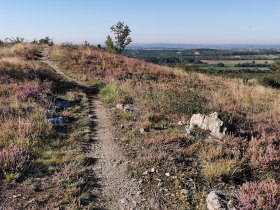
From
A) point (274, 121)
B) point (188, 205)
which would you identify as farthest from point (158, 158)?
point (274, 121)

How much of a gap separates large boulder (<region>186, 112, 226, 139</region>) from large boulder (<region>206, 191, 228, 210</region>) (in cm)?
335

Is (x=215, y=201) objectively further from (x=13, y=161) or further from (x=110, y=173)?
(x=13, y=161)

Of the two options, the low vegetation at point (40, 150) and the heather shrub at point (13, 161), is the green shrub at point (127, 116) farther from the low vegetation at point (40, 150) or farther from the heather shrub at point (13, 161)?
the heather shrub at point (13, 161)

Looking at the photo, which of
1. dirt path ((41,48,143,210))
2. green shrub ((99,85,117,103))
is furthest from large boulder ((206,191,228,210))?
green shrub ((99,85,117,103))

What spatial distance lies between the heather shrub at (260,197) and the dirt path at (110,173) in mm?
2278

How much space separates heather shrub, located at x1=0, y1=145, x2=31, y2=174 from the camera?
7.81 m

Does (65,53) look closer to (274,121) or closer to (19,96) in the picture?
(19,96)

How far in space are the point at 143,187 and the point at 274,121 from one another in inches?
317

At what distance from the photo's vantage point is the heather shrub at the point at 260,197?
21.2ft

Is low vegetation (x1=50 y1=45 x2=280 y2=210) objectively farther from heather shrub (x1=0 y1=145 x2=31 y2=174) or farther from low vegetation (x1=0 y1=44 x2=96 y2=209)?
heather shrub (x1=0 y1=145 x2=31 y2=174)

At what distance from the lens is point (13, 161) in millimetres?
7965

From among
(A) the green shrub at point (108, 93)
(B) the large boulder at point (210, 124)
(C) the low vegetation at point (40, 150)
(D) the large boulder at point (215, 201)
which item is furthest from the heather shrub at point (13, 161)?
(A) the green shrub at point (108, 93)

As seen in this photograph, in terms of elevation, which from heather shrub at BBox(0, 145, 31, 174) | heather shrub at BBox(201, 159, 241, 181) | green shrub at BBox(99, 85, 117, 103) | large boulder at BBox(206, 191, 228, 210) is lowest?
large boulder at BBox(206, 191, 228, 210)

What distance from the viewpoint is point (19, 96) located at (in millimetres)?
14570
